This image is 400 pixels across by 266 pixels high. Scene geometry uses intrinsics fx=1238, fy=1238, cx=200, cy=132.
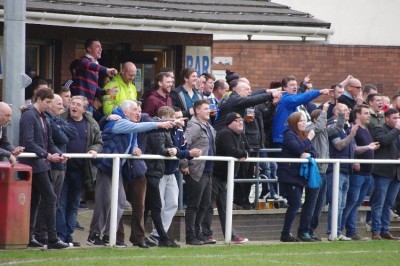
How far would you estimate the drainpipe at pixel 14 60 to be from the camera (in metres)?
14.6

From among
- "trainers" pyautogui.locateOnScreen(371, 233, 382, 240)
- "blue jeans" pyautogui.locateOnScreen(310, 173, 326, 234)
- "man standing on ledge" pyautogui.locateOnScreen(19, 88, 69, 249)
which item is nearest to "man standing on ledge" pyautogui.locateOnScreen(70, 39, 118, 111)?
"man standing on ledge" pyautogui.locateOnScreen(19, 88, 69, 249)

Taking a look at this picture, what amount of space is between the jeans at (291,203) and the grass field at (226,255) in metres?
0.53

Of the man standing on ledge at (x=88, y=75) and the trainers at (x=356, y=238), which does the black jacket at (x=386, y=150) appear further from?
the man standing on ledge at (x=88, y=75)

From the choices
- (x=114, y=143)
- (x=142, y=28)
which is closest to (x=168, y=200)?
(x=114, y=143)

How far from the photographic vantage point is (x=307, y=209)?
17766 millimetres

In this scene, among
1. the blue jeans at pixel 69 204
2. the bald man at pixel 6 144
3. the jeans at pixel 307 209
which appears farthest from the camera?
the jeans at pixel 307 209

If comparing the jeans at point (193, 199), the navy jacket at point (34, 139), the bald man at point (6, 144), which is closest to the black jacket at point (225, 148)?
the jeans at point (193, 199)

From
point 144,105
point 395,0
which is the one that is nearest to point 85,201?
point 144,105

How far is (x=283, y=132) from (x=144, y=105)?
2.21m

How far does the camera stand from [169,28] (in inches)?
726

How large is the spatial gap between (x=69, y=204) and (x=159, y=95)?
2.47 metres

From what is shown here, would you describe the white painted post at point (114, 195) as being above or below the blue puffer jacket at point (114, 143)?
below

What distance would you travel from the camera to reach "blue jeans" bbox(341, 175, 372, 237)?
60.6 feet

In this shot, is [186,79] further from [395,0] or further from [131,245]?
[395,0]
